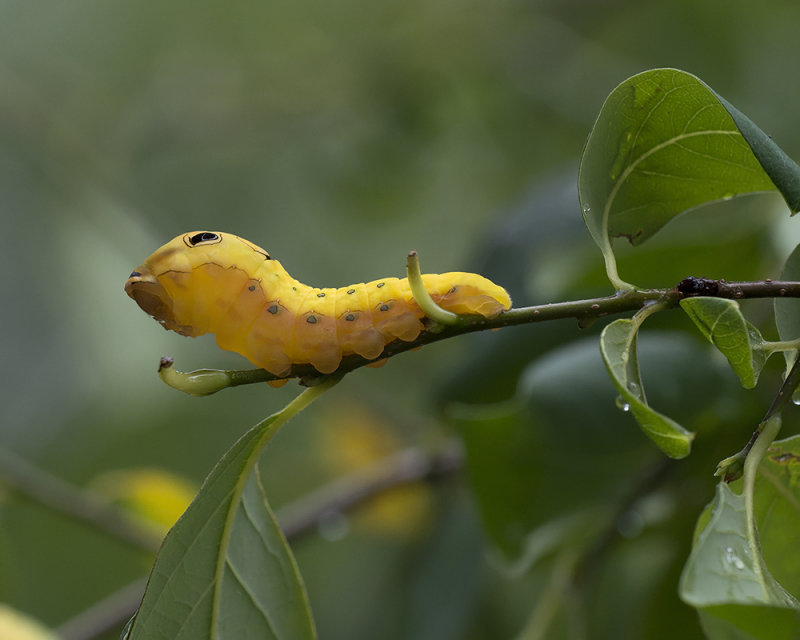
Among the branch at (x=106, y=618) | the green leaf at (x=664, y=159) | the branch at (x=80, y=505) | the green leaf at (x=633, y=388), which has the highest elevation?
the green leaf at (x=664, y=159)

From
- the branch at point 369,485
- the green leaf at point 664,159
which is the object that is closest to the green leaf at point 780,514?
the green leaf at point 664,159

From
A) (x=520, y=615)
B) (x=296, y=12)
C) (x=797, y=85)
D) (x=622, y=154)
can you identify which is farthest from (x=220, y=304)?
(x=296, y=12)

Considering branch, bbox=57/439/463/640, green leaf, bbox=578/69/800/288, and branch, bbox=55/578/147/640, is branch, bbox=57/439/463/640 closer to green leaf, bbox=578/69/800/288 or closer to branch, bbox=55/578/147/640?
branch, bbox=55/578/147/640

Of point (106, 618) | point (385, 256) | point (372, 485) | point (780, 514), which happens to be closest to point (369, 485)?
point (372, 485)

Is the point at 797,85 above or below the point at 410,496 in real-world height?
above

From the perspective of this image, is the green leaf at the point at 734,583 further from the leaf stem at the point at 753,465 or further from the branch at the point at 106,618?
the branch at the point at 106,618

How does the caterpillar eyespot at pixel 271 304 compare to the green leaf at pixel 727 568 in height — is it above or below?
above

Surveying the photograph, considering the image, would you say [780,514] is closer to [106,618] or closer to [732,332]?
[732,332]

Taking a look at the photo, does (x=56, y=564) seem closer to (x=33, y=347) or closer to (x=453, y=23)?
(x=33, y=347)
